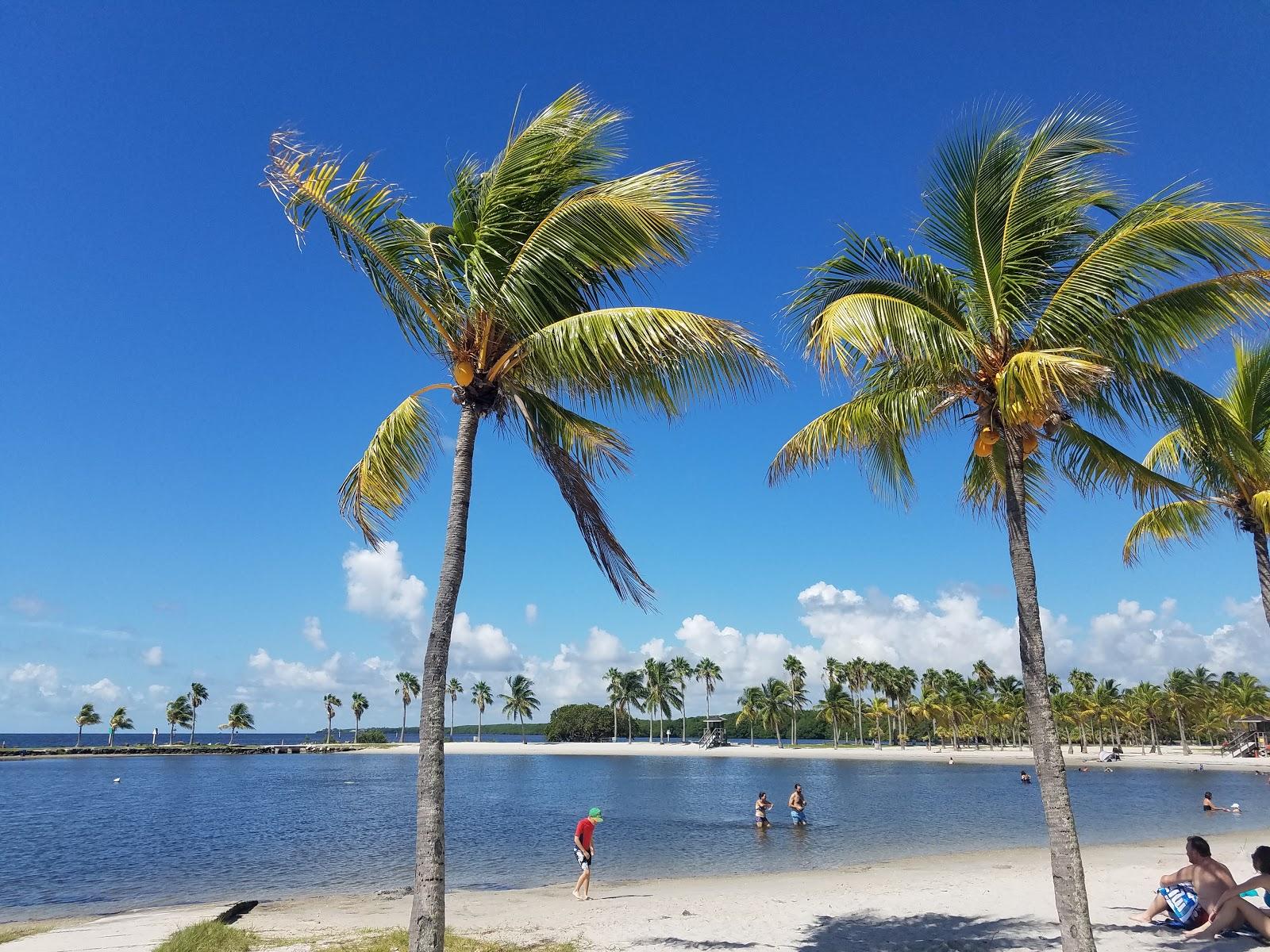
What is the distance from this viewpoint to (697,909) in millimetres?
15250

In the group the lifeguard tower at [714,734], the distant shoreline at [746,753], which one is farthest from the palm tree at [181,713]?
the lifeguard tower at [714,734]

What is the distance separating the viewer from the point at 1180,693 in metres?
91.5

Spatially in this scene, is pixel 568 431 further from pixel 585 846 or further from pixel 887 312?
pixel 585 846

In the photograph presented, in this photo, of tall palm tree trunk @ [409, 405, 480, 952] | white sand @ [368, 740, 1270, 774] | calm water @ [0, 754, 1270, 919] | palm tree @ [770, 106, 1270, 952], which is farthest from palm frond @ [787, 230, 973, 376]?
white sand @ [368, 740, 1270, 774]

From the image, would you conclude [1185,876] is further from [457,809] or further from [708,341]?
[457,809]

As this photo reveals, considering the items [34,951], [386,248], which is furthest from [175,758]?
[386,248]

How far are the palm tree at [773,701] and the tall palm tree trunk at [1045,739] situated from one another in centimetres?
11562

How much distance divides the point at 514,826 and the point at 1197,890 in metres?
29.0

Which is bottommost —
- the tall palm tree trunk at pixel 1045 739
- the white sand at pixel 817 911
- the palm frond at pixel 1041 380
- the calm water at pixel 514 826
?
the calm water at pixel 514 826

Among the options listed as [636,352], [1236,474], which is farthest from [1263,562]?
[636,352]

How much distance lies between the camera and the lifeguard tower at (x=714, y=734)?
379ft

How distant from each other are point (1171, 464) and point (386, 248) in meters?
12.9

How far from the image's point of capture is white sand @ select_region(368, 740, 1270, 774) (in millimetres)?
72562

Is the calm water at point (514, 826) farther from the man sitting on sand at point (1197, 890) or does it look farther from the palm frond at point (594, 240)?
the palm frond at point (594, 240)
